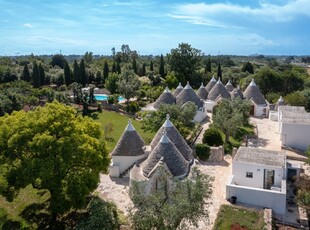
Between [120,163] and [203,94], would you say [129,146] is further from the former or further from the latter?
[203,94]

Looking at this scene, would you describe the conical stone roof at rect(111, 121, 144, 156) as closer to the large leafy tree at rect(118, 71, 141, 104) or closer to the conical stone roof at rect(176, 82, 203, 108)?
the conical stone roof at rect(176, 82, 203, 108)

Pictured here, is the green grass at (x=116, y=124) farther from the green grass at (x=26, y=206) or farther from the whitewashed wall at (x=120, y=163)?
the green grass at (x=26, y=206)

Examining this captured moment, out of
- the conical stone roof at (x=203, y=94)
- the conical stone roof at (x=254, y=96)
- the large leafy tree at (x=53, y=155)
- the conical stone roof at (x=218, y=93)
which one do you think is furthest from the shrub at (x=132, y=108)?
the large leafy tree at (x=53, y=155)

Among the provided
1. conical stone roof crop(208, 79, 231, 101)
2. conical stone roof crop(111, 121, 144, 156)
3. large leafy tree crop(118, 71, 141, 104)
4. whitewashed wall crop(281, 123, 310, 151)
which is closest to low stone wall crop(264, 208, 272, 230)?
conical stone roof crop(111, 121, 144, 156)

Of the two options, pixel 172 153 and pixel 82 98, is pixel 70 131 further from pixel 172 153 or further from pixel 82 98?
pixel 82 98

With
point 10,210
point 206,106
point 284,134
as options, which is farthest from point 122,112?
point 10,210

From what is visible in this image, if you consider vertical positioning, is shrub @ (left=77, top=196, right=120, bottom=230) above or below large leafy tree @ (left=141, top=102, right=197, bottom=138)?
below

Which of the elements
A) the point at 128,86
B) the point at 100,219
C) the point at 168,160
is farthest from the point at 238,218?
the point at 128,86
